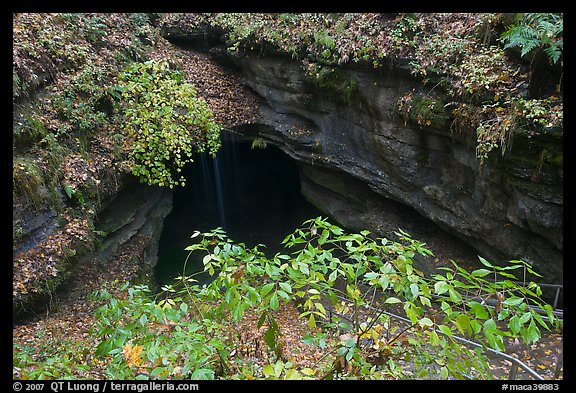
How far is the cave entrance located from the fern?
8.29m

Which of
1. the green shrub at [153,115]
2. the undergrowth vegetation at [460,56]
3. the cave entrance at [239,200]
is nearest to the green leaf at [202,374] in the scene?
the undergrowth vegetation at [460,56]

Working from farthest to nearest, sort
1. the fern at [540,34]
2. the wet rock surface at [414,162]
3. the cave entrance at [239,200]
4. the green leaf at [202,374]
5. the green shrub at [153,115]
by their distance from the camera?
the cave entrance at [239,200]
the green shrub at [153,115]
the wet rock surface at [414,162]
the fern at [540,34]
the green leaf at [202,374]

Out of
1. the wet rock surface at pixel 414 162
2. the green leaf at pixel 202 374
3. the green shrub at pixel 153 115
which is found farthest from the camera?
the green shrub at pixel 153 115

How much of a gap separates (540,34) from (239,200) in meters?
12.0

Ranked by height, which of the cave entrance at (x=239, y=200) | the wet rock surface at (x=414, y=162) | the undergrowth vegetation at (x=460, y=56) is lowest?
the cave entrance at (x=239, y=200)

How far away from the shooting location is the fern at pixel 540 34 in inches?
231

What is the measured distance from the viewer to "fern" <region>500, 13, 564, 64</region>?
5.86m

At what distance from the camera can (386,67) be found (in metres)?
8.84

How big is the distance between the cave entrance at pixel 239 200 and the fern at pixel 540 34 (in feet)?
27.2

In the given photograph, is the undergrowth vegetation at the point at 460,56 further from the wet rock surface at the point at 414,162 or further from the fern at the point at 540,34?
the wet rock surface at the point at 414,162

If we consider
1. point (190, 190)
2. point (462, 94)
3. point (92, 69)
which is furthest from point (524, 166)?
point (190, 190)

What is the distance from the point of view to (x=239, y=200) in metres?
15.7

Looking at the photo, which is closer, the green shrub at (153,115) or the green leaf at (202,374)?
the green leaf at (202,374)
